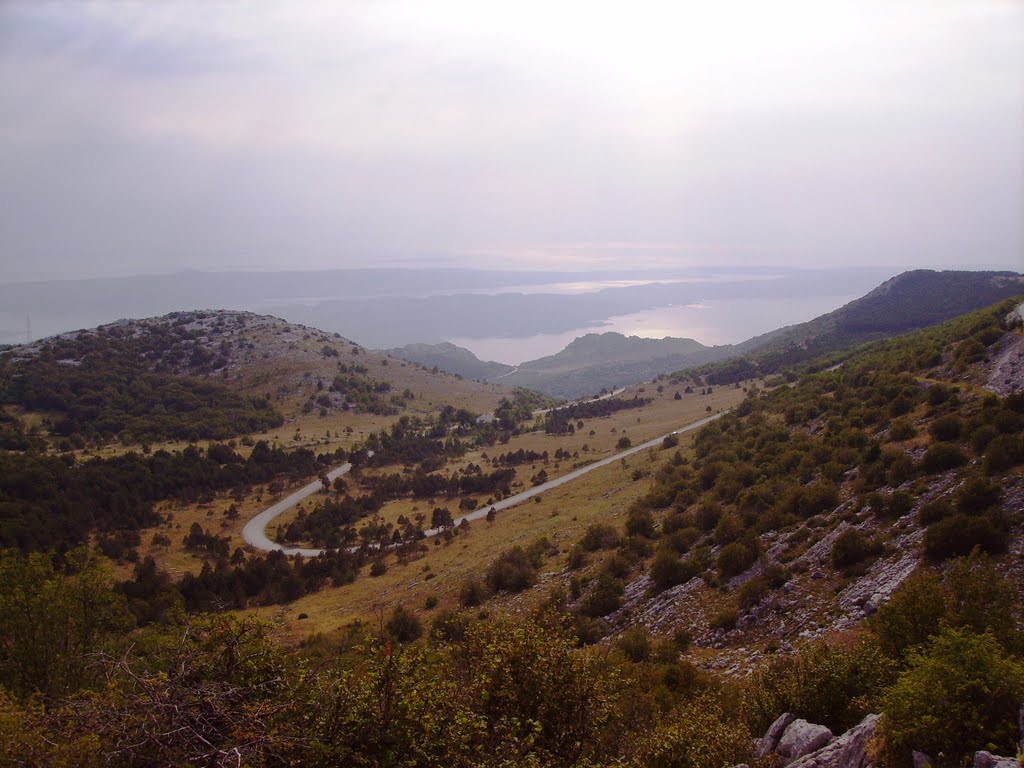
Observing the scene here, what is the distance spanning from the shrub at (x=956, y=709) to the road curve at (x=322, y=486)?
3574 centimetres

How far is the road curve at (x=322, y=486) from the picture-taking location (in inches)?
1574

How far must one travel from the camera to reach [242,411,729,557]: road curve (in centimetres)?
3997

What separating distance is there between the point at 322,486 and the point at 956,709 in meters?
53.6

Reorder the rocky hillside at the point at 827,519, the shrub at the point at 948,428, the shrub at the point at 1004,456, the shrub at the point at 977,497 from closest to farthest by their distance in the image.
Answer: the rocky hillside at the point at 827,519 < the shrub at the point at 977,497 < the shrub at the point at 1004,456 < the shrub at the point at 948,428

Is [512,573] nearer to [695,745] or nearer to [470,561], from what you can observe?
[470,561]

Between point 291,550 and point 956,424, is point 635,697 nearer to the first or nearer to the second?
point 956,424

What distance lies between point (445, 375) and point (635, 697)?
106474 millimetres

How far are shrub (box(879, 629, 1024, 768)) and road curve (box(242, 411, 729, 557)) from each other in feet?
117

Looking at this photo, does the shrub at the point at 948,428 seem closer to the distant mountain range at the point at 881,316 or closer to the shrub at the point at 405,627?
the shrub at the point at 405,627

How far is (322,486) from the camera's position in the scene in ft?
177

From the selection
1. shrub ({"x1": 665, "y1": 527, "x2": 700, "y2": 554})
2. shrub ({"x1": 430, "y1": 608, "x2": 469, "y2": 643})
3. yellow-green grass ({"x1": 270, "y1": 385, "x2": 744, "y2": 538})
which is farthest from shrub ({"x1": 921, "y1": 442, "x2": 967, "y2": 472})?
yellow-green grass ({"x1": 270, "y1": 385, "x2": 744, "y2": 538})

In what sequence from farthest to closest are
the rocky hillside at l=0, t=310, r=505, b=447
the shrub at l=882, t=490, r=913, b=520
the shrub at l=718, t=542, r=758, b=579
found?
1. the rocky hillside at l=0, t=310, r=505, b=447
2. the shrub at l=718, t=542, r=758, b=579
3. the shrub at l=882, t=490, r=913, b=520

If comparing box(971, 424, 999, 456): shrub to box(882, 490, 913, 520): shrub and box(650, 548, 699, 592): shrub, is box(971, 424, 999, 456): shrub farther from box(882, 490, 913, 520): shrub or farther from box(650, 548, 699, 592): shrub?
box(650, 548, 699, 592): shrub

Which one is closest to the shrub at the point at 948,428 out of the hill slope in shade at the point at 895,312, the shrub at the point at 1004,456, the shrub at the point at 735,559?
the shrub at the point at 1004,456
